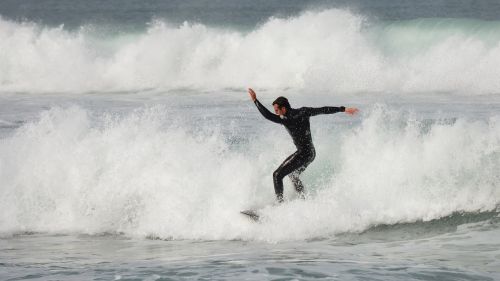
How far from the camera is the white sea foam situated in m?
25.0

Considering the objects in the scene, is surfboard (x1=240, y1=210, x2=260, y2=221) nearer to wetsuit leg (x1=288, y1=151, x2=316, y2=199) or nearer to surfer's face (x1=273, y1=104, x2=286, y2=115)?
wetsuit leg (x1=288, y1=151, x2=316, y2=199)

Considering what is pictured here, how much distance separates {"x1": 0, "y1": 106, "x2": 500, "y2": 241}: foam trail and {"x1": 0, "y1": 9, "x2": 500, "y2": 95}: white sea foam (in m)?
10.8

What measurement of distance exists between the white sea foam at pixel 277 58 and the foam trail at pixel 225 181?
35.4 ft

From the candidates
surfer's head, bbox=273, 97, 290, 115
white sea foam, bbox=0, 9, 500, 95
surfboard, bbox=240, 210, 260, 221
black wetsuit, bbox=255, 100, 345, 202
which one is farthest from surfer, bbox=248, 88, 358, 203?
white sea foam, bbox=0, 9, 500, 95

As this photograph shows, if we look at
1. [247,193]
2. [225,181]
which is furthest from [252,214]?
[225,181]

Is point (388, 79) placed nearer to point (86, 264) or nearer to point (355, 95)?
point (355, 95)

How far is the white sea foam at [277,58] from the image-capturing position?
24953mm

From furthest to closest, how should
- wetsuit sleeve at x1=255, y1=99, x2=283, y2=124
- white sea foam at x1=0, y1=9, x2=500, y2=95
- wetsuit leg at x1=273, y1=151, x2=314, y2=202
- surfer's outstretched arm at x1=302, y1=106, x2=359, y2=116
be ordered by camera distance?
white sea foam at x1=0, y1=9, x2=500, y2=95 < wetsuit leg at x1=273, y1=151, x2=314, y2=202 < wetsuit sleeve at x1=255, y1=99, x2=283, y2=124 < surfer's outstretched arm at x1=302, y1=106, x2=359, y2=116

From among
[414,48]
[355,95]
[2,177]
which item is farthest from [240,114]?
[414,48]

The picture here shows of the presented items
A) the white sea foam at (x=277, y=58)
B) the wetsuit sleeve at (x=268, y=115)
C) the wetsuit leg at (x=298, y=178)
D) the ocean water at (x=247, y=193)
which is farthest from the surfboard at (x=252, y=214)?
the white sea foam at (x=277, y=58)

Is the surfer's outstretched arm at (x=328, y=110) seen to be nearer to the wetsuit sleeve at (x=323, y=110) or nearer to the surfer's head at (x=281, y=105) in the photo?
the wetsuit sleeve at (x=323, y=110)

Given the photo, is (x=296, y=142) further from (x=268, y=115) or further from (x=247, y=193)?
(x=247, y=193)

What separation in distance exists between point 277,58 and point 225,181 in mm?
17252

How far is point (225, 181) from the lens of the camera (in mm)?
12188
